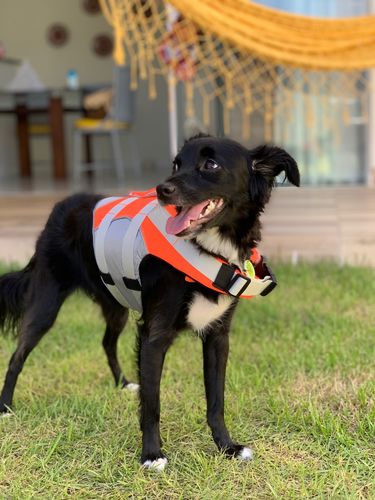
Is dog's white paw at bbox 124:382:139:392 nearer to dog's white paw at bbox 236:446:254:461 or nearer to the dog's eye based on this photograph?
dog's white paw at bbox 236:446:254:461

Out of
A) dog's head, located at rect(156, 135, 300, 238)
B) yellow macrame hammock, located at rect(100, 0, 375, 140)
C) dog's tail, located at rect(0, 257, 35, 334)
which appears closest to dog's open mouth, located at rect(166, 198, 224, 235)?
dog's head, located at rect(156, 135, 300, 238)

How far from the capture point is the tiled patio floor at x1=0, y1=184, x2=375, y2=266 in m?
3.28

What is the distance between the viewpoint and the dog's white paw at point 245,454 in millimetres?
1387

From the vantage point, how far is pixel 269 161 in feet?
4.42

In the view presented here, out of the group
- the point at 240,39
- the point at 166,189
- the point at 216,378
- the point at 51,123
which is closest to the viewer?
Result: the point at 166,189

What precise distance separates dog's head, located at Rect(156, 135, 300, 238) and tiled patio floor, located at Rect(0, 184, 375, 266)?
40.7 inches

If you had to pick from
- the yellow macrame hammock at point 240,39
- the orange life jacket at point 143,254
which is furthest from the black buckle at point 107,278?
the yellow macrame hammock at point 240,39

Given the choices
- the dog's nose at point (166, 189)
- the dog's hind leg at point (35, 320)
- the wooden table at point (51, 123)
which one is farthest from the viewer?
the wooden table at point (51, 123)

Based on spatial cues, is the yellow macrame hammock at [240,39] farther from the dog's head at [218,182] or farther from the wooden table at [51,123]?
the wooden table at [51,123]

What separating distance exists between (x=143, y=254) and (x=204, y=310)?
188 mm

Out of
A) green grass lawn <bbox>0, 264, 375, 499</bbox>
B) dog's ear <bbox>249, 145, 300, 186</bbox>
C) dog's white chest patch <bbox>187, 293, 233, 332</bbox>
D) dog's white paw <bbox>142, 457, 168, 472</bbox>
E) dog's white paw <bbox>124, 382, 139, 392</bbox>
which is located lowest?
dog's white paw <bbox>124, 382, 139, 392</bbox>

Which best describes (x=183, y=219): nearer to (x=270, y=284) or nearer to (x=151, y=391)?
(x=270, y=284)

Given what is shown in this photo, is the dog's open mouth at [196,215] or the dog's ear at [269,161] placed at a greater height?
the dog's ear at [269,161]

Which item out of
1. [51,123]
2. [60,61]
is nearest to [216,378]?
[51,123]
